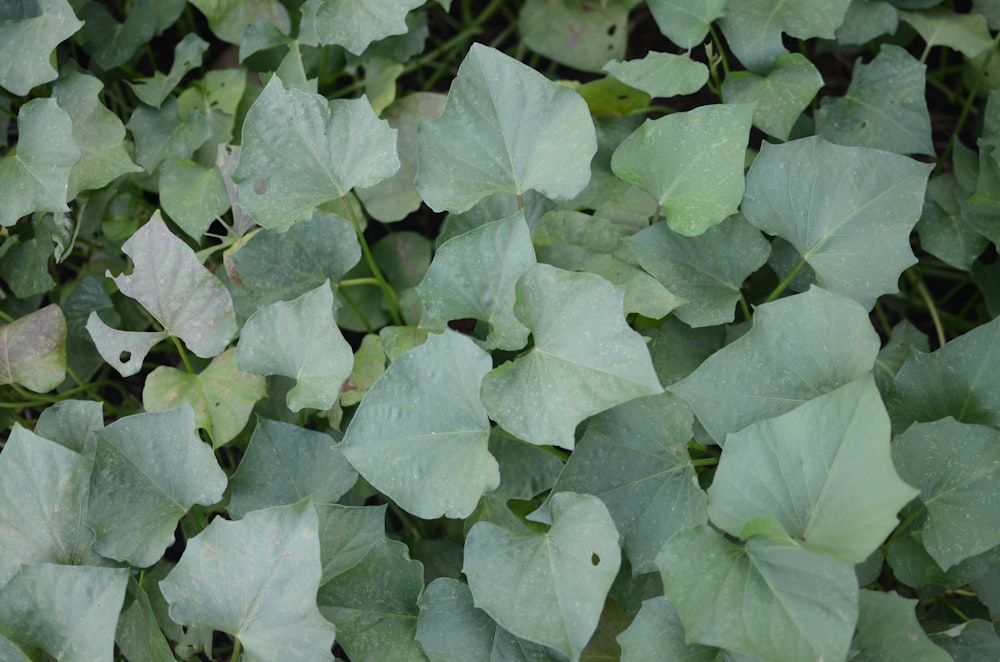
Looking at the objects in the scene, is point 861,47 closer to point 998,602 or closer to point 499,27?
point 499,27

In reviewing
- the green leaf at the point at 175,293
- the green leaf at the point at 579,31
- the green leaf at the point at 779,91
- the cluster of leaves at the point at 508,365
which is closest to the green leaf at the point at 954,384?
the cluster of leaves at the point at 508,365

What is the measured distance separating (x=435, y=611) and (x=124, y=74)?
3.59 feet

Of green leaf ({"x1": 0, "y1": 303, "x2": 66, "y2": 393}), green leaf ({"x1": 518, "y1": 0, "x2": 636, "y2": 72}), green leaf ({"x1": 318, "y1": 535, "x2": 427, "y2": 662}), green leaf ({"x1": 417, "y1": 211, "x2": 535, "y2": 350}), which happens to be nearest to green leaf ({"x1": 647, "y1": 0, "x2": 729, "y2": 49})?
green leaf ({"x1": 518, "y1": 0, "x2": 636, "y2": 72})

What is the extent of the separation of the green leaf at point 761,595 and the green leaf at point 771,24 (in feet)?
2.29

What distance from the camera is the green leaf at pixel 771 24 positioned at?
45.2 inches

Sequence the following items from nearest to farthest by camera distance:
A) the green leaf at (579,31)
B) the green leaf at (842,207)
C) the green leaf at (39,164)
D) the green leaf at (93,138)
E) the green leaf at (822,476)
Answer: the green leaf at (822,476) < the green leaf at (842,207) < the green leaf at (39,164) < the green leaf at (93,138) < the green leaf at (579,31)

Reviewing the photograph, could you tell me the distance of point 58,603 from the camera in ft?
2.98

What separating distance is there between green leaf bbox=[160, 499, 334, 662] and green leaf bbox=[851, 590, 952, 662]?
55 centimetres

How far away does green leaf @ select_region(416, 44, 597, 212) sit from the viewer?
0.97 meters

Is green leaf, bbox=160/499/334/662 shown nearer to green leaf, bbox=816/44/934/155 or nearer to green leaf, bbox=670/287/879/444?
green leaf, bbox=670/287/879/444

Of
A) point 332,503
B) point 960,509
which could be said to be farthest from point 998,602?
point 332,503

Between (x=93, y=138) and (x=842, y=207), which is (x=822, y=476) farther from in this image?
(x=93, y=138)

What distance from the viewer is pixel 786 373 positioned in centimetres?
89

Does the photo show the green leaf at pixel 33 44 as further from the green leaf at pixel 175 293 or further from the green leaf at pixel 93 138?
the green leaf at pixel 175 293
